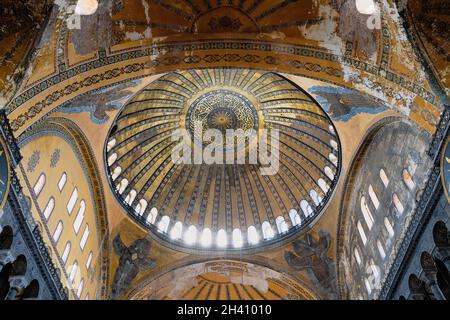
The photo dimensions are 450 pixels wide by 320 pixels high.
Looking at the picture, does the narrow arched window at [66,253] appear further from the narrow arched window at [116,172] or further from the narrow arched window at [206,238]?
the narrow arched window at [206,238]

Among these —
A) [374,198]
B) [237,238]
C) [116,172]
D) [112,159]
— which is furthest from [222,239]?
[374,198]

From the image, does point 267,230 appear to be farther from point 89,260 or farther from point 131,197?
point 89,260

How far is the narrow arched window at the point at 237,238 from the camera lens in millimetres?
17884

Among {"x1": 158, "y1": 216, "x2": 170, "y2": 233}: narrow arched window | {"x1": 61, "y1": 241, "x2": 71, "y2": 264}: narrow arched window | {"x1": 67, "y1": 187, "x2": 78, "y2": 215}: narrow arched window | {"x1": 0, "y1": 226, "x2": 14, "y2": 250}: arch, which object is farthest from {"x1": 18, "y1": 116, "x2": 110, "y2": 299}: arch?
{"x1": 158, "y1": 216, "x2": 170, "y2": 233}: narrow arched window

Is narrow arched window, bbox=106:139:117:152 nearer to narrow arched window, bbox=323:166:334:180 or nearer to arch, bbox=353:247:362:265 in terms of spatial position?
narrow arched window, bbox=323:166:334:180

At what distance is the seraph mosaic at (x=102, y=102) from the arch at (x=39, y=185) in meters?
1.93

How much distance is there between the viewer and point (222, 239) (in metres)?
18.2

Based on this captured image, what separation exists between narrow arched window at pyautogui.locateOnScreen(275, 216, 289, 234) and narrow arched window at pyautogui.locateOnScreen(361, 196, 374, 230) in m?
4.48

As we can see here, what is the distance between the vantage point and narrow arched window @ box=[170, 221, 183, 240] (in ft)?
57.5

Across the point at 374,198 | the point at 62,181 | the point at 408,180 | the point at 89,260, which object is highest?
the point at 374,198

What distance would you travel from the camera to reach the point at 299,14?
31.8 ft

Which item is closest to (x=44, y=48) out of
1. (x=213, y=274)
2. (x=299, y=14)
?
(x=299, y=14)

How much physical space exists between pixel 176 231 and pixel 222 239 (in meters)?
2.13
